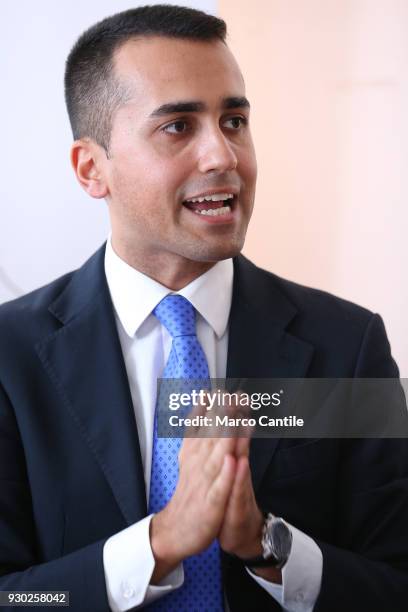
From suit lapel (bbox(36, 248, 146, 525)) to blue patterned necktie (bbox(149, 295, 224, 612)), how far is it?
4cm

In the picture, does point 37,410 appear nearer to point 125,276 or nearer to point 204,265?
point 125,276

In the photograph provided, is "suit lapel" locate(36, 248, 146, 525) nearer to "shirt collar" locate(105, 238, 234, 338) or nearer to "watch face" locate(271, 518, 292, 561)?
"shirt collar" locate(105, 238, 234, 338)

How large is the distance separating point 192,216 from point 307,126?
1.02 metres

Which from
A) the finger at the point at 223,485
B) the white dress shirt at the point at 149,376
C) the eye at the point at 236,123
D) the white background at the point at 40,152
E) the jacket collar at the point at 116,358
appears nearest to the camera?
the finger at the point at 223,485

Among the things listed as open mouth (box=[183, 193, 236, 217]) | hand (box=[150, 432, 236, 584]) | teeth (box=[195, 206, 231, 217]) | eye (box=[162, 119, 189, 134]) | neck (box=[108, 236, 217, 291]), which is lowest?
hand (box=[150, 432, 236, 584])

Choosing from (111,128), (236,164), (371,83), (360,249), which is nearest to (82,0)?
(111,128)

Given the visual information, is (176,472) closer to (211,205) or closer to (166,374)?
(166,374)

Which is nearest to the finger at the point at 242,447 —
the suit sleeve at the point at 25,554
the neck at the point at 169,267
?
the suit sleeve at the point at 25,554

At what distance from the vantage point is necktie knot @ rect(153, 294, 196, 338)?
1500mm

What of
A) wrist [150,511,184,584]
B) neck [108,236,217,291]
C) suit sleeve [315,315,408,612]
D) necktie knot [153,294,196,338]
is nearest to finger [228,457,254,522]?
wrist [150,511,184,584]

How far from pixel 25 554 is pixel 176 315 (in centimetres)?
53

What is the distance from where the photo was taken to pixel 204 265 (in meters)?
1.58

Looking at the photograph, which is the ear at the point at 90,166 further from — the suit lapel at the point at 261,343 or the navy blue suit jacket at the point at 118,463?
the suit lapel at the point at 261,343

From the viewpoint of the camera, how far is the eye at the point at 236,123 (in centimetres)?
152
